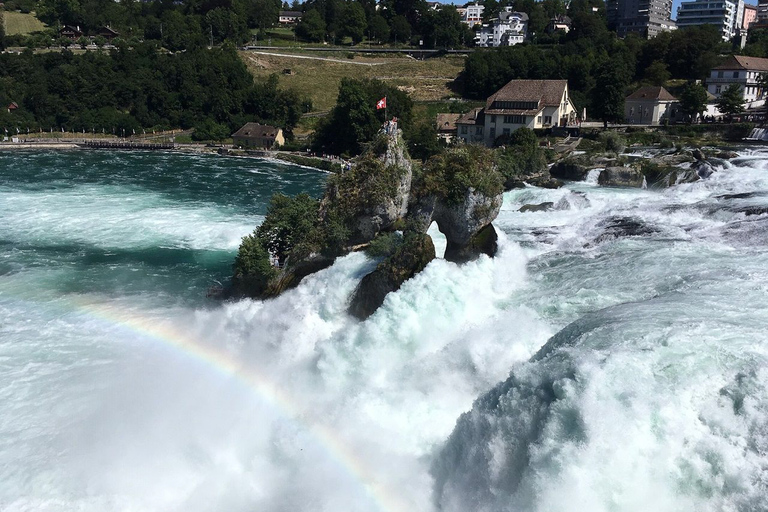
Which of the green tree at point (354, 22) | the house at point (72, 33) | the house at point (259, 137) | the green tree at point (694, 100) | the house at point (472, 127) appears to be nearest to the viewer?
the green tree at point (694, 100)

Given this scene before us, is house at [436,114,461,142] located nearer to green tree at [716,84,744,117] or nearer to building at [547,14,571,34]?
green tree at [716,84,744,117]

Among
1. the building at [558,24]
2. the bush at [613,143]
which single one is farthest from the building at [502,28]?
the bush at [613,143]

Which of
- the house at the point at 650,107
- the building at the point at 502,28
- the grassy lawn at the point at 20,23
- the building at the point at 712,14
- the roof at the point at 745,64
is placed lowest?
the house at the point at 650,107

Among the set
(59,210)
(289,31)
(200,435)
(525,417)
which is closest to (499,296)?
(525,417)

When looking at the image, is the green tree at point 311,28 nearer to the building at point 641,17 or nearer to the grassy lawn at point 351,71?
the grassy lawn at point 351,71

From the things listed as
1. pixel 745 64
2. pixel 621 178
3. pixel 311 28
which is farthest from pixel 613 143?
pixel 311 28

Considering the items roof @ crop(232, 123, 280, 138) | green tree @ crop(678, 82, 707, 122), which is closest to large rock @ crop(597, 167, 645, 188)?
green tree @ crop(678, 82, 707, 122)

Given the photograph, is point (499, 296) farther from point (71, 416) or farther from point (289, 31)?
point (289, 31)
